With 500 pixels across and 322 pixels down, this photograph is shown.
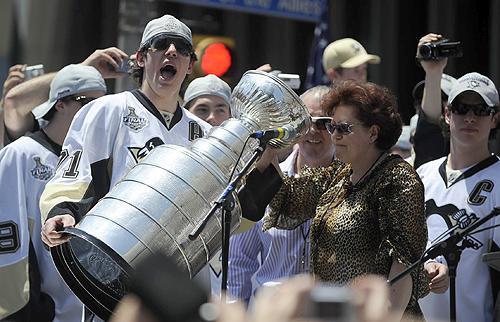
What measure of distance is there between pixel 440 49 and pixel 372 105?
4.06ft

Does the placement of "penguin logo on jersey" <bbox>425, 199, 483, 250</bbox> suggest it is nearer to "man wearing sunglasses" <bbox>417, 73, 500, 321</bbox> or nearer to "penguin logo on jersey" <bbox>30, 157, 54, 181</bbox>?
"man wearing sunglasses" <bbox>417, 73, 500, 321</bbox>

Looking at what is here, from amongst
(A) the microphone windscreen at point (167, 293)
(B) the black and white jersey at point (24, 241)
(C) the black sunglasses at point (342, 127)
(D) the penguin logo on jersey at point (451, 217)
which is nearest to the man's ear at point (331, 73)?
(D) the penguin logo on jersey at point (451, 217)

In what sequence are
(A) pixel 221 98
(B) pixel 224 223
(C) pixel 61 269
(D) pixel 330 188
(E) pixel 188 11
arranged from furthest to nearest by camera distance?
(E) pixel 188 11, (A) pixel 221 98, (D) pixel 330 188, (C) pixel 61 269, (B) pixel 224 223

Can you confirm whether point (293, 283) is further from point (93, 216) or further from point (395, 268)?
point (395, 268)

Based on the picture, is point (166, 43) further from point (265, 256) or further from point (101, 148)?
point (265, 256)

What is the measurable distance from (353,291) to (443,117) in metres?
4.30

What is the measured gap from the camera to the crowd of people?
400 cm

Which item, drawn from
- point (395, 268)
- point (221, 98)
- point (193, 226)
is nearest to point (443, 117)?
point (221, 98)

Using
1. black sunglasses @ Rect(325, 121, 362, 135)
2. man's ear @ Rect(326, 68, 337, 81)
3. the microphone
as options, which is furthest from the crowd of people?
man's ear @ Rect(326, 68, 337, 81)

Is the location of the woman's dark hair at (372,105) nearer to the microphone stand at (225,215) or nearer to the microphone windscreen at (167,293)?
the microphone stand at (225,215)

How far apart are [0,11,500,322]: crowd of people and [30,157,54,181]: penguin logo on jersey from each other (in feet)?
0.04

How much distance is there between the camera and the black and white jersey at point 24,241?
5.30m

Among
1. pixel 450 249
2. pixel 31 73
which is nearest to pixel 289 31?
pixel 31 73

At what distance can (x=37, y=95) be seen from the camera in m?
6.30
